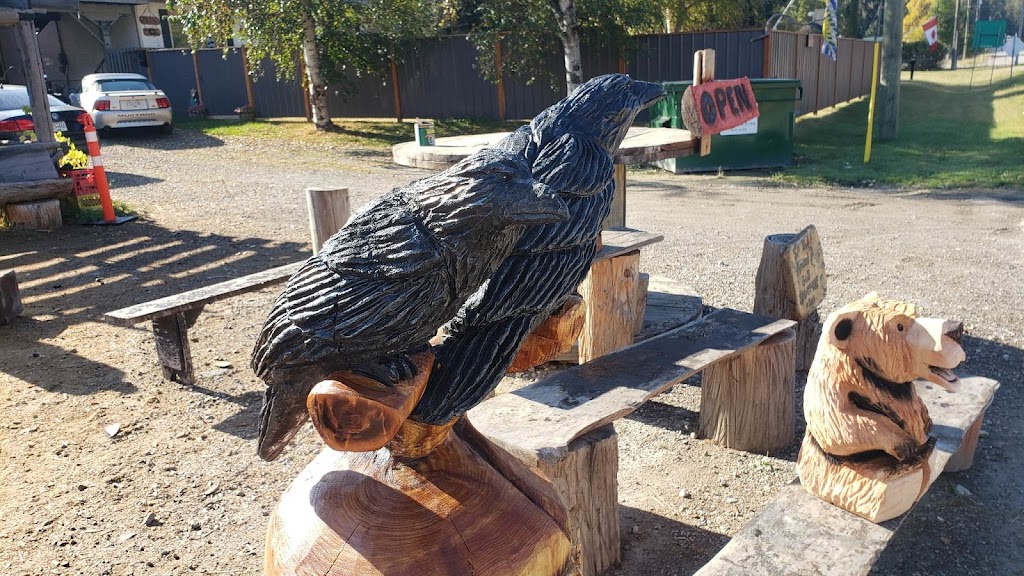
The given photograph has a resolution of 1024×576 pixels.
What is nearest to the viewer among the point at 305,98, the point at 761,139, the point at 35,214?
the point at 35,214

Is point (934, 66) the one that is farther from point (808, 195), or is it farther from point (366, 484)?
point (366, 484)

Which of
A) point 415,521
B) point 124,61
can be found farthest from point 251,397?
point 124,61

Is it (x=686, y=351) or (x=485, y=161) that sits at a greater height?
(x=485, y=161)

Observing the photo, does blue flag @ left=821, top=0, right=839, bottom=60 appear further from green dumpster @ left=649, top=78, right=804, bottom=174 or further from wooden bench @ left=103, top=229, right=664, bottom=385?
wooden bench @ left=103, top=229, right=664, bottom=385

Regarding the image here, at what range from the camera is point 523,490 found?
123 centimetres

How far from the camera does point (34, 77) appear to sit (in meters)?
8.14

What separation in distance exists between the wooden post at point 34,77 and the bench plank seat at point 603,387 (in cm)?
762

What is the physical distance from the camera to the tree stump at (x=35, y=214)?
8.20m

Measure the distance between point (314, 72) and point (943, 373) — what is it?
13.4 m

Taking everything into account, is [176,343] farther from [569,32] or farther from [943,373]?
[569,32]

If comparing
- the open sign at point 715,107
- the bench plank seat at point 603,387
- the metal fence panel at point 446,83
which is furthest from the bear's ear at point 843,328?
the metal fence panel at point 446,83

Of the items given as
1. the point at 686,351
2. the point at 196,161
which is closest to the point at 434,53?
the point at 196,161

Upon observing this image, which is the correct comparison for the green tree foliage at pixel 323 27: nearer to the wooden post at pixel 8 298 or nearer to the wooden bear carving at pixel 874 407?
the wooden post at pixel 8 298

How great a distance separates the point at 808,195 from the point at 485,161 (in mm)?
Answer: 9612
